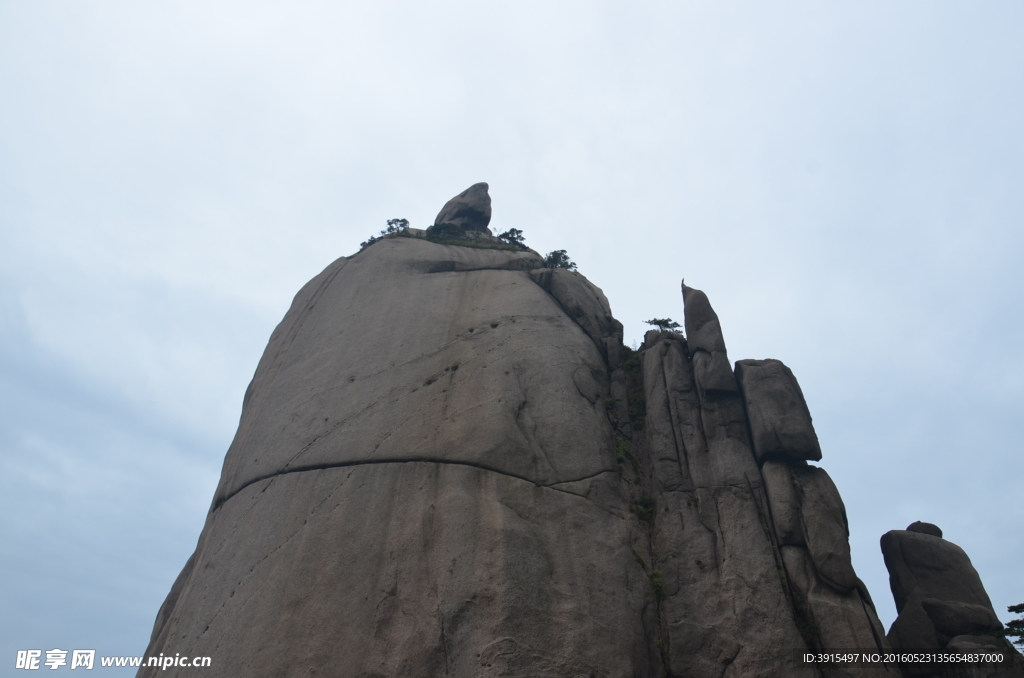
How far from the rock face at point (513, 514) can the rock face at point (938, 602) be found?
200mm

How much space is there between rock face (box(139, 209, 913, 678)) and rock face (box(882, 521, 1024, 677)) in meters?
0.20

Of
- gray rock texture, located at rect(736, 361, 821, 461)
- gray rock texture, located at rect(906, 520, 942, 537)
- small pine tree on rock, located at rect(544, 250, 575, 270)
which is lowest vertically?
gray rock texture, located at rect(906, 520, 942, 537)

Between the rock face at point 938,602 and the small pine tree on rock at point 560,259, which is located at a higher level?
the small pine tree on rock at point 560,259

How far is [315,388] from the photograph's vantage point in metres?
22.3

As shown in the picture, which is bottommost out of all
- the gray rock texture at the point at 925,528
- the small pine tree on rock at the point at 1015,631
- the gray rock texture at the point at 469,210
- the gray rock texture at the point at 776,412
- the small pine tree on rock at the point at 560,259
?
the small pine tree on rock at the point at 1015,631

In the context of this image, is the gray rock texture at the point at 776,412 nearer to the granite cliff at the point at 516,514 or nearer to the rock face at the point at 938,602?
the granite cliff at the point at 516,514

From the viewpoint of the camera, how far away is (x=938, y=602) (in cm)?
1816

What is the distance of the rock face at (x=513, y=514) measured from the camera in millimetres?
16078

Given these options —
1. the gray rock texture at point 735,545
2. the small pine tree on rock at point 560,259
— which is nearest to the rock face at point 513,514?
the gray rock texture at point 735,545

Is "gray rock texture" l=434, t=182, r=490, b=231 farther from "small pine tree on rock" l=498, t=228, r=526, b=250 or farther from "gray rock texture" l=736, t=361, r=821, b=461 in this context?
"gray rock texture" l=736, t=361, r=821, b=461

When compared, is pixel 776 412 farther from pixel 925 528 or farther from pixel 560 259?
pixel 560 259

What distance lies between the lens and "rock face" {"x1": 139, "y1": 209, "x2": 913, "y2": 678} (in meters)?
16.1

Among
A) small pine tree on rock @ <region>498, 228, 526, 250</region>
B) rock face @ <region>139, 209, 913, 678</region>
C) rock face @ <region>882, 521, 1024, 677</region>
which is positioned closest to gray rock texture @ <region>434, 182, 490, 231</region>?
small pine tree on rock @ <region>498, 228, 526, 250</region>

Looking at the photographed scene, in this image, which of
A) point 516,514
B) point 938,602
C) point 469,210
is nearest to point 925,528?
point 938,602
